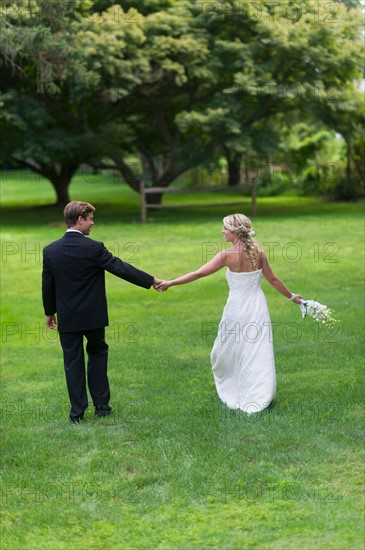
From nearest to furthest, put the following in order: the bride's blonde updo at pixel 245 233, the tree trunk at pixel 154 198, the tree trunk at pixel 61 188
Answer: the bride's blonde updo at pixel 245 233, the tree trunk at pixel 154 198, the tree trunk at pixel 61 188

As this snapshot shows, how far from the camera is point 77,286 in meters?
7.53

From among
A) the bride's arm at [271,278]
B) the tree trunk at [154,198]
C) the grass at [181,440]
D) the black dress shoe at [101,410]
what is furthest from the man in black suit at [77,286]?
the tree trunk at [154,198]

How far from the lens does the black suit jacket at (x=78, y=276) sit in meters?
7.49

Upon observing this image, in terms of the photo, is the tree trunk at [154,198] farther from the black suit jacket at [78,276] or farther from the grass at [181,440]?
the black suit jacket at [78,276]

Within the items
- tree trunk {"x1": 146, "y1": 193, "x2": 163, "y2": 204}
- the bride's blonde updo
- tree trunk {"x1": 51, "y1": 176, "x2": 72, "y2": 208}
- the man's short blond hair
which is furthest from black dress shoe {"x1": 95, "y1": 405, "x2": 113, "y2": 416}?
tree trunk {"x1": 51, "y1": 176, "x2": 72, "y2": 208}

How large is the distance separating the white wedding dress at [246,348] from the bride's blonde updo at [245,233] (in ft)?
0.56

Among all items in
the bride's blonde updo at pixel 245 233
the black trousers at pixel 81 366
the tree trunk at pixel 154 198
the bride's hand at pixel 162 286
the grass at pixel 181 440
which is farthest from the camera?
the tree trunk at pixel 154 198

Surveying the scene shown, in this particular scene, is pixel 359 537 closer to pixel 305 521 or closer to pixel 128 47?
pixel 305 521

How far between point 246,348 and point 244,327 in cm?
21

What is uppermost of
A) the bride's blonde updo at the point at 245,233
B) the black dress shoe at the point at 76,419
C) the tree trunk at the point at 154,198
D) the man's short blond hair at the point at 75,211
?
the man's short blond hair at the point at 75,211

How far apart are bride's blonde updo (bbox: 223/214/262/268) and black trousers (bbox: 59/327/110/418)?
1478 millimetres

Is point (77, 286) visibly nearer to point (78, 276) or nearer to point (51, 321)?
point (78, 276)

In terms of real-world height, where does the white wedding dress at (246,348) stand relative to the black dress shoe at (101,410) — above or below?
above

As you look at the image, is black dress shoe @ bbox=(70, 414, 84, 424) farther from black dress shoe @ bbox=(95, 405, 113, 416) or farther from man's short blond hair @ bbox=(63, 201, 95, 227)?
man's short blond hair @ bbox=(63, 201, 95, 227)
